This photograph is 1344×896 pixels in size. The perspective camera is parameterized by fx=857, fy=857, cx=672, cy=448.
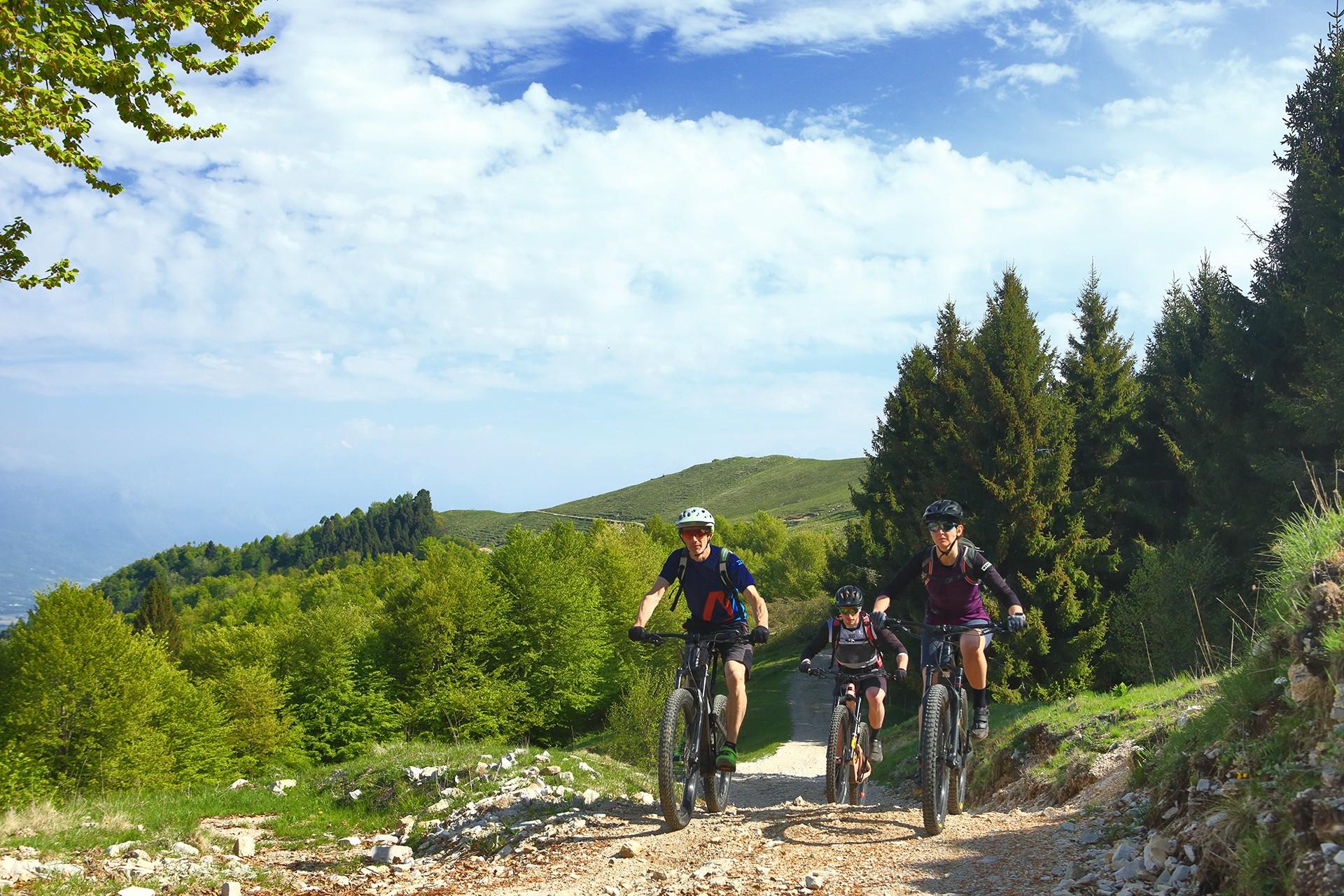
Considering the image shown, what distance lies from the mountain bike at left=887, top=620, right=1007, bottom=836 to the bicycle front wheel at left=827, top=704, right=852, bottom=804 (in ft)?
3.51

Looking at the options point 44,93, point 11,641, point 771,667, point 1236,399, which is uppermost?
point 44,93

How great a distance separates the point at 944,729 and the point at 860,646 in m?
1.36

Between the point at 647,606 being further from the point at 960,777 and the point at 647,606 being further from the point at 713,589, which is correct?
the point at 960,777

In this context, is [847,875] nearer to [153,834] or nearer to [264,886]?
[264,886]

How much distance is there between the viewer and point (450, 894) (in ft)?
24.0

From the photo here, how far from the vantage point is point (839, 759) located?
8.99m

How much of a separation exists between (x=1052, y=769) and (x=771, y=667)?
188 ft

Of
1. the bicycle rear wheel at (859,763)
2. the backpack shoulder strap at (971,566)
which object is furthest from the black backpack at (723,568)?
the bicycle rear wheel at (859,763)

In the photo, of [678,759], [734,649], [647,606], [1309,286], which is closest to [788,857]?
[678,759]

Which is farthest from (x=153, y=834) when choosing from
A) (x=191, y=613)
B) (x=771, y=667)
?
(x=191, y=613)

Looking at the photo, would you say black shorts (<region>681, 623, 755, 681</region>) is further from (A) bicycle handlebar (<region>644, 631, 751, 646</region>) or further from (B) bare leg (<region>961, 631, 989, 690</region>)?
(B) bare leg (<region>961, 631, 989, 690</region>)

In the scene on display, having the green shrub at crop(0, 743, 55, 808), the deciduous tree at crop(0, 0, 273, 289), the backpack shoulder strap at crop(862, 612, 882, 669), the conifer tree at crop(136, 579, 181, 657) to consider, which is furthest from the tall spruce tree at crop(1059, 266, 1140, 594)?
the conifer tree at crop(136, 579, 181, 657)

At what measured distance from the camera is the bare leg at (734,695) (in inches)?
319

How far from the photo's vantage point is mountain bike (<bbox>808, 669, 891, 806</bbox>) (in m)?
8.94
